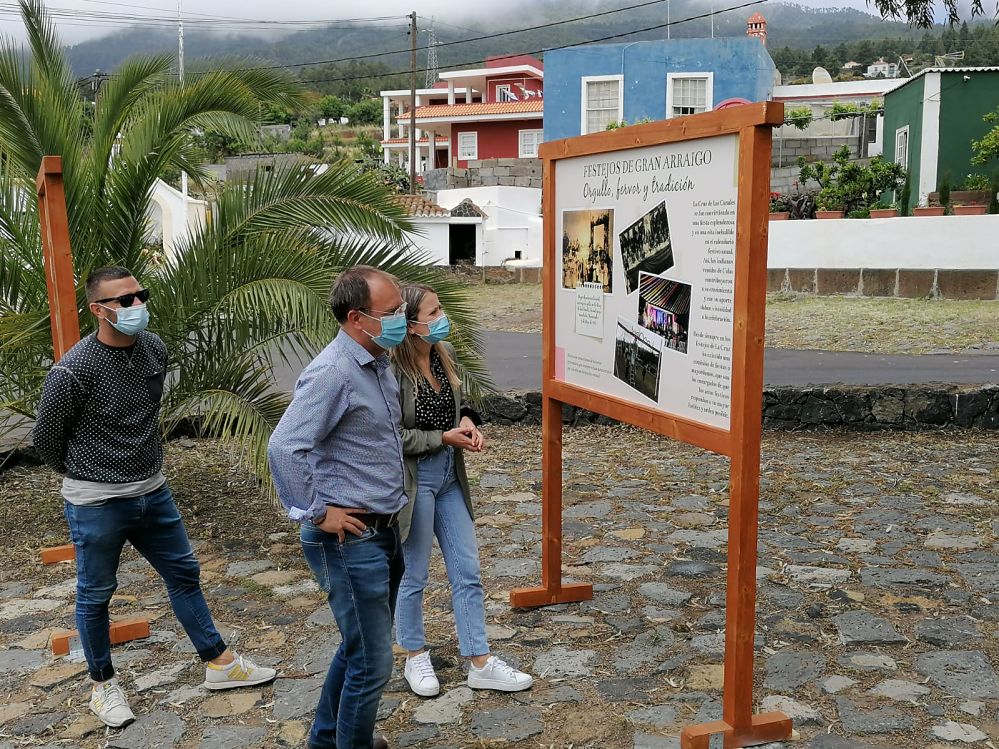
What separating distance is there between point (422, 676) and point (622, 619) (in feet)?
4.05

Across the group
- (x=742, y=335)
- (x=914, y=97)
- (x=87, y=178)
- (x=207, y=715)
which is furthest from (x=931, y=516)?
(x=914, y=97)

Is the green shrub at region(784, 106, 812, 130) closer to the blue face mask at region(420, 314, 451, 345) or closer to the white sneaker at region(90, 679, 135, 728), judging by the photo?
the blue face mask at region(420, 314, 451, 345)

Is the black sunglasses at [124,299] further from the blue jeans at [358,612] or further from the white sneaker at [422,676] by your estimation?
the white sneaker at [422,676]

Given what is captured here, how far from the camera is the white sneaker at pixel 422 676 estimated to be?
4215 millimetres

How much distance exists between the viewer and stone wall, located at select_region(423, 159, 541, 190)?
34.6 m

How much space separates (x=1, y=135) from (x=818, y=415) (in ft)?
23.8

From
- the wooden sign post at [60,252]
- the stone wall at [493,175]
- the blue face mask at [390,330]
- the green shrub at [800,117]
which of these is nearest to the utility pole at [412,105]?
the stone wall at [493,175]

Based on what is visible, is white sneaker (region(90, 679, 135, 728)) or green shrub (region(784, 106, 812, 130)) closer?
white sneaker (region(90, 679, 135, 728))

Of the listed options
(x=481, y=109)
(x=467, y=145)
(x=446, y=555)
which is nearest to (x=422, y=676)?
(x=446, y=555)

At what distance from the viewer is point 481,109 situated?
44.4 m

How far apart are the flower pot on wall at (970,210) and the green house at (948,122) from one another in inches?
60.6

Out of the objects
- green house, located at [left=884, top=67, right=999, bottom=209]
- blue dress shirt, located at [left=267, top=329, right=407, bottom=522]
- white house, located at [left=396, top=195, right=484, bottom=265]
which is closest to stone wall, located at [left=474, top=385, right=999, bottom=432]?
blue dress shirt, located at [left=267, top=329, right=407, bottom=522]

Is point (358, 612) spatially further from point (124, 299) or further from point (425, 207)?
point (425, 207)

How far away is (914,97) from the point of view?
2305cm
